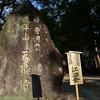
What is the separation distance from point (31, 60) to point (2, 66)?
1.00 m

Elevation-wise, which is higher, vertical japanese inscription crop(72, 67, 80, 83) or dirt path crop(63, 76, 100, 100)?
vertical japanese inscription crop(72, 67, 80, 83)

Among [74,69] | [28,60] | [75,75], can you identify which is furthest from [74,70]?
[28,60]

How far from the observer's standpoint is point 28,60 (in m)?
8.79

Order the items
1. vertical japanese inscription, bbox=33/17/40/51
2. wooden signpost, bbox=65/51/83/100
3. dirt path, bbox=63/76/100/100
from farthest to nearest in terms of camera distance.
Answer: dirt path, bbox=63/76/100/100 < vertical japanese inscription, bbox=33/17/40/51 < wooden signpost, bbox=65/51/83/100

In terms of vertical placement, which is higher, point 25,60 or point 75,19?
point 75,19

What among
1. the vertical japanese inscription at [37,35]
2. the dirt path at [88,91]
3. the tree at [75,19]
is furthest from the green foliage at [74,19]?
the vertical japanese inscription at [37,35]

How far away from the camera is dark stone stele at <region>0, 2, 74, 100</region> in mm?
8656

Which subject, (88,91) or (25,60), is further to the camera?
(88,91)

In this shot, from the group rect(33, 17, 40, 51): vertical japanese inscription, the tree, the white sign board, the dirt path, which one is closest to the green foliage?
the tree

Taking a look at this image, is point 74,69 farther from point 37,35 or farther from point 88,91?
point 88,91

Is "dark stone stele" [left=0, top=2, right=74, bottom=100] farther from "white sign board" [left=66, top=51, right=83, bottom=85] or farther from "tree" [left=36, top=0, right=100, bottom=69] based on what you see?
"tree" [left=36, top=0, right=100, bottom=69]

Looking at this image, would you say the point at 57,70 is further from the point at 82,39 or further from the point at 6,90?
the point at 82,39

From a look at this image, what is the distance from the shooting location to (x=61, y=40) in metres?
28.1

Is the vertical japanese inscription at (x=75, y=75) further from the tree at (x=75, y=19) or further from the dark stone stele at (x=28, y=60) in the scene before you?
the tree at (x=75, y=19)
